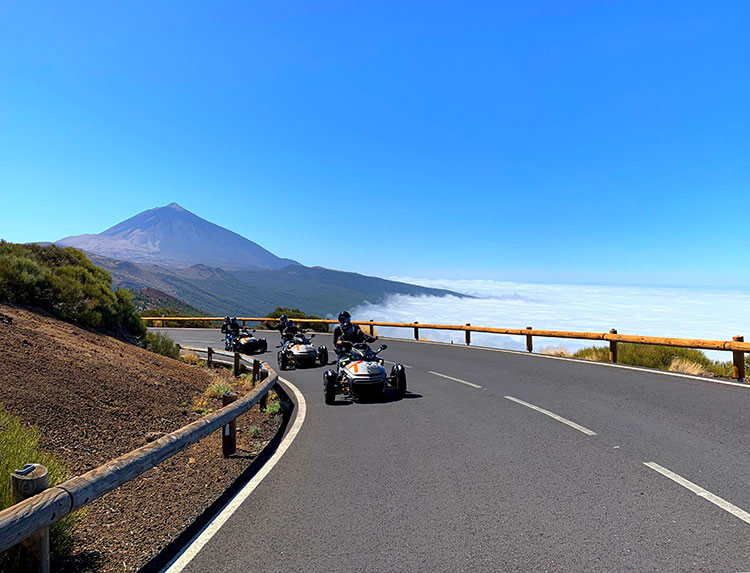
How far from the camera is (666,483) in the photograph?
4.59 metres

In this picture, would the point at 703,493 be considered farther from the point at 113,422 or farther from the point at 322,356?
the point at 322,356

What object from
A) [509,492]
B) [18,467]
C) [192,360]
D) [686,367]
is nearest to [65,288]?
[192,360]

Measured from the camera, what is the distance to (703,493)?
4.31m

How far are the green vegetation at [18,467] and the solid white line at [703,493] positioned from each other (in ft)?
17.2

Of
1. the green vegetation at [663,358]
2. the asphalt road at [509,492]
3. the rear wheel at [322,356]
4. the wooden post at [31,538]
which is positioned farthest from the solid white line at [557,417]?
the rear wheel at [322,356]

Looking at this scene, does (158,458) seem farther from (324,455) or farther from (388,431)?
→ (388,431)

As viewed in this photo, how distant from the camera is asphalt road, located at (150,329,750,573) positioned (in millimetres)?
3375

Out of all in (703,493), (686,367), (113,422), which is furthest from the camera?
(686,367)

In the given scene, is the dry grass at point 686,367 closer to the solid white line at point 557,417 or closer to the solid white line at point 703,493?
the solid white line at point 557,417

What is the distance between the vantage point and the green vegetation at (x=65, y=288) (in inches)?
516

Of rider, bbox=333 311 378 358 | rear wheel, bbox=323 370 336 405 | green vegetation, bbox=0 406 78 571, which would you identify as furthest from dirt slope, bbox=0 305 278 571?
rider, bbox=333 311 378 358

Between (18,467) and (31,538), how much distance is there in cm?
151

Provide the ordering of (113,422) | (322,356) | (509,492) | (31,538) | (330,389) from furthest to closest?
1. (322,356)
2. (330,389)
3. (113,422)
4. (509,492)
5. (31,538)

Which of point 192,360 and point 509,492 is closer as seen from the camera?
point 509,492
